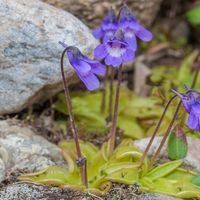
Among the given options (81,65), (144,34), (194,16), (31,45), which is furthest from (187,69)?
(81,65)

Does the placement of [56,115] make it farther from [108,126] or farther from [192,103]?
[192,103]

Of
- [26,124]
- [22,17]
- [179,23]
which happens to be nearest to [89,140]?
[26,124]

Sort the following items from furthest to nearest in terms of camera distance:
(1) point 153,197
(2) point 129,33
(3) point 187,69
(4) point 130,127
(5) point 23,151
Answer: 1. (3) point 187,69
2. (4) point 130,127
3. (5) point 23,151
4. (2) point 129,33
5. (1) point 153,197

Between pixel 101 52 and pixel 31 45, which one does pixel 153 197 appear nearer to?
pixel 101 52

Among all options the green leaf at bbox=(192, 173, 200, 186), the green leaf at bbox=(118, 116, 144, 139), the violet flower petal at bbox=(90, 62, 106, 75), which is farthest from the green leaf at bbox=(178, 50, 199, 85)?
the violet flower petal at bbox=(90, 62, 106, 75)

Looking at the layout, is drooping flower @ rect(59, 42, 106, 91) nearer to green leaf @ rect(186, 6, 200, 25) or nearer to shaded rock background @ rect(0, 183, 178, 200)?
shaded rock background @ rect(0, 183, 178, 200)
